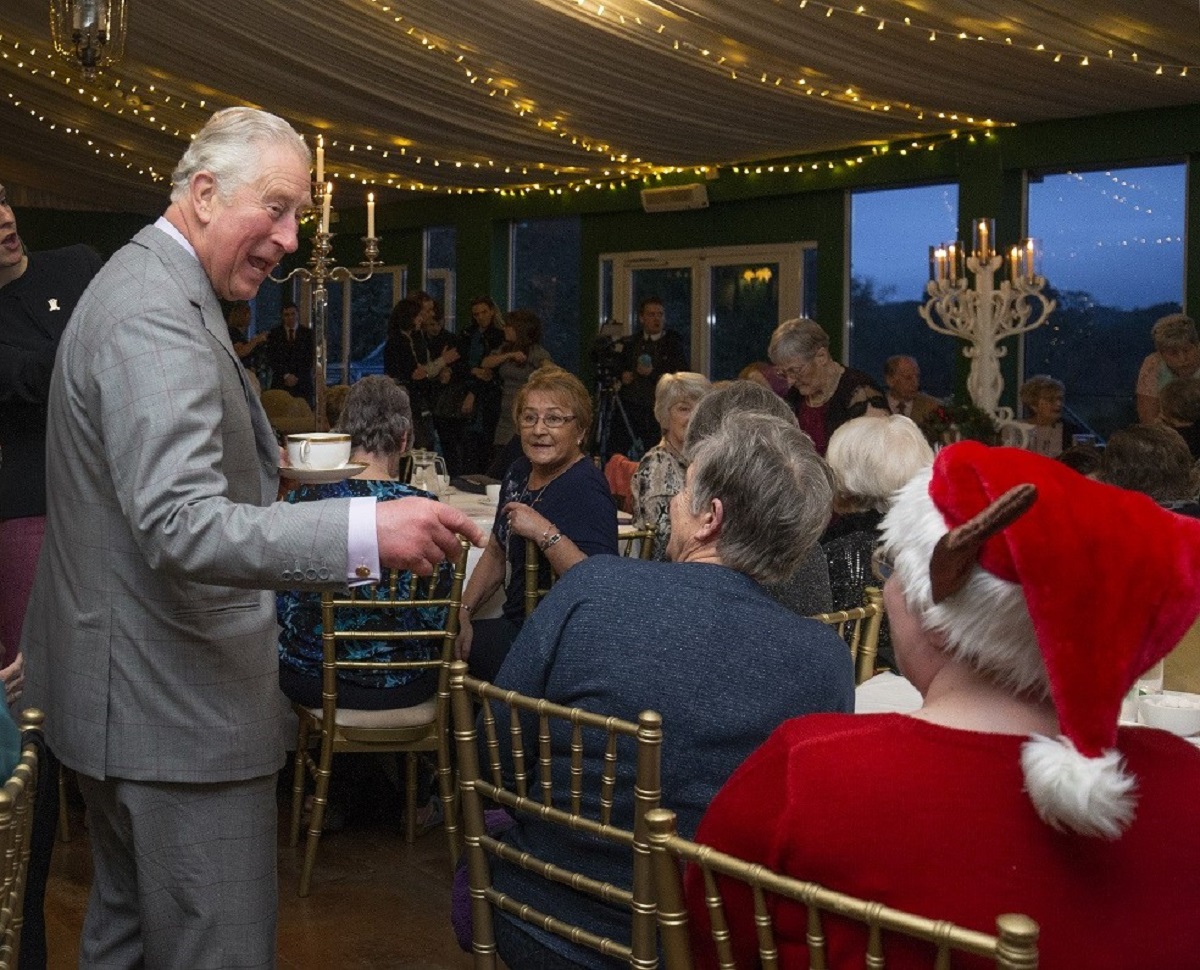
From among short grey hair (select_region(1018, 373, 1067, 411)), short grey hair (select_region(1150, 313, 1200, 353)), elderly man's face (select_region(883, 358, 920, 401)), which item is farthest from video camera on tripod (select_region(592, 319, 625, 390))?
short grey hair (select_region(1150, 313, 1200, 353))

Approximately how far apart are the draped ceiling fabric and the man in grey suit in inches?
208

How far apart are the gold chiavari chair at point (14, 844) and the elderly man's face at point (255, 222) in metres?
0.70

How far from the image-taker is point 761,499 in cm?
217

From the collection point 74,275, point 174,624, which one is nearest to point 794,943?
point 174,624

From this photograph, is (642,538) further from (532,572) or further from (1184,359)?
(1184,359)

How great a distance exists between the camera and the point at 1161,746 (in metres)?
1.31

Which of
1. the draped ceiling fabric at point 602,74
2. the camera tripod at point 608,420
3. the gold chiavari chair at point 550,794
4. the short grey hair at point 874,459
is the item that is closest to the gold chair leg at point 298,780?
the short grey hair at point 874,459

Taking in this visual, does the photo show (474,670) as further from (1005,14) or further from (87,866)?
(1005,14)

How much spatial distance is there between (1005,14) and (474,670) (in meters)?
4.72

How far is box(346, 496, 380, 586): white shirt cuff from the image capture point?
171 centimetres

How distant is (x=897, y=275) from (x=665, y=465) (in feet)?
24.7

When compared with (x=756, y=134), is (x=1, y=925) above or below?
below

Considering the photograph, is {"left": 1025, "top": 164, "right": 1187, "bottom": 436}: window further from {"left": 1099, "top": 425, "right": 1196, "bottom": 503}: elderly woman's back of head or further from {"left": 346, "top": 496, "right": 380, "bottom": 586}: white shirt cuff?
{"left": 346, "top": 496, "right": 380, "bottom": 586}: white shirt cuff

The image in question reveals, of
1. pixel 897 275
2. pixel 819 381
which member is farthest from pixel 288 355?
pixel 819 381
